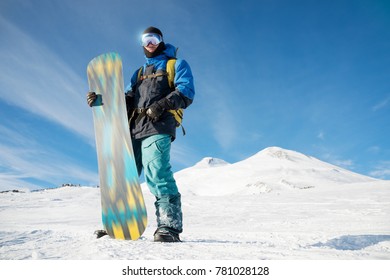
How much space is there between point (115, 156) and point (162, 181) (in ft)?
1.90

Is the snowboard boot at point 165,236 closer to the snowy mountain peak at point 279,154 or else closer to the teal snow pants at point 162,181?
the teal snow pants at point 162,181

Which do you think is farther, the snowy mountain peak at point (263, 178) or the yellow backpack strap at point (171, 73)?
the snowy mountain peak at point (263, 178)

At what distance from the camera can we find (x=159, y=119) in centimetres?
315

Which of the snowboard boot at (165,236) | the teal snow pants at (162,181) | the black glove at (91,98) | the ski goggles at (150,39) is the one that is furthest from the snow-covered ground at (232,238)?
the ski goggles at (150,39)

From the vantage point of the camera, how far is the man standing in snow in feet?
9.65

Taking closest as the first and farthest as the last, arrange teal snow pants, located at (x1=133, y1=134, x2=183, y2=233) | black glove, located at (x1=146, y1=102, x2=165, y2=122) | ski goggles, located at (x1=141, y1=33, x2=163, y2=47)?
teal snow pants, located at (x1=133, y1=134, x2=183, y2=233) < black glove, located at (x1=146, y1=102, x2=165, y2=122) < ski goggles, located at (x1=141, y1=33, x2=163, y2=47)

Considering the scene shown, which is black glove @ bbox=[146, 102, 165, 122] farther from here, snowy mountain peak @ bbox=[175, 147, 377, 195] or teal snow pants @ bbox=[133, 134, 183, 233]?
snowy mountain peak @ bbox=[175, 147, 377, 195]

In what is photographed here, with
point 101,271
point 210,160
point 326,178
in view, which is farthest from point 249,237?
point 210,160

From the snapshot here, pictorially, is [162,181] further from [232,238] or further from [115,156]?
[232,238]

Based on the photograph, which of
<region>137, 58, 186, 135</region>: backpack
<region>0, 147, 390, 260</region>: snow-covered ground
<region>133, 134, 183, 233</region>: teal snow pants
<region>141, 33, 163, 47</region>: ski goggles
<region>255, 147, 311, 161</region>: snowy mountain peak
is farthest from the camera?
<region>255, 147, 311, 161</region>: snowy mountain peak

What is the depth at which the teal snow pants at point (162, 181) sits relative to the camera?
9.52ft

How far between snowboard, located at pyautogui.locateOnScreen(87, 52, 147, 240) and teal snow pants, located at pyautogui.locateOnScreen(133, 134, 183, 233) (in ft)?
0.48

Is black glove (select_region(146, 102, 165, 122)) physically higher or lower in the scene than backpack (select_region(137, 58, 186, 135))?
lower

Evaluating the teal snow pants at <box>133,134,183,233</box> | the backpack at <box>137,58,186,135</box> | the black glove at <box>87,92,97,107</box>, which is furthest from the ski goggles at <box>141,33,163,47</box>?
the teal snow pants at <box>133,134,183,233</box>
